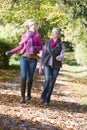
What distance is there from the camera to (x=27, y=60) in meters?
10.2

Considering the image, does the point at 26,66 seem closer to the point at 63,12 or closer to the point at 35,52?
the point at 35,52

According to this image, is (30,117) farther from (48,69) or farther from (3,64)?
(3,64)

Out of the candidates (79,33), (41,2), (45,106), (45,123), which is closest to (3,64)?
A: (79,33)

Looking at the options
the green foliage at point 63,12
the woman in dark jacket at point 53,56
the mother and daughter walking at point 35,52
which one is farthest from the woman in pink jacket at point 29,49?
the green foliage at point 63,12

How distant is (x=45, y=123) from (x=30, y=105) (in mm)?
1790

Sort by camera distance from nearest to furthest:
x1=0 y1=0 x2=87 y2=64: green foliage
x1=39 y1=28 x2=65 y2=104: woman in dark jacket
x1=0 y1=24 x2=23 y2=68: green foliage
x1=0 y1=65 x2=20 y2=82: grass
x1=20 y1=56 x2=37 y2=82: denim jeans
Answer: x1=20 y1=56 x2=37 y2=82: denim jeans, x1=39 y1=28 x2=65 y2=104: woman in dark jacket, x1=0 y1=65 x2=20 y2=82: grass, x1=0 y1=0 x2=87 y2=64: green foliage, x1=0 y1=24 x2=23 y2=68: green foliage

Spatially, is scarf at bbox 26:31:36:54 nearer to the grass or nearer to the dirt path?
the dirt path

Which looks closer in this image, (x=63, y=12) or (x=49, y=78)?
(x=49, y=78)

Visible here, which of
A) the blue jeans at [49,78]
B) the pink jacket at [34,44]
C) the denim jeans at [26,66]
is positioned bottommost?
the blue jeans at [49,78]

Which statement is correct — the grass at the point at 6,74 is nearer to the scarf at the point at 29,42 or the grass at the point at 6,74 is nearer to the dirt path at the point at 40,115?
the dirt path at the point at 40,115

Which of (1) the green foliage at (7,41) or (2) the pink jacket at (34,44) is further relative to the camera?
(1) the green foliage at (7,41)

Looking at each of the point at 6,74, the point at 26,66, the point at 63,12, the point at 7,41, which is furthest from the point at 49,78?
the point at 7,41

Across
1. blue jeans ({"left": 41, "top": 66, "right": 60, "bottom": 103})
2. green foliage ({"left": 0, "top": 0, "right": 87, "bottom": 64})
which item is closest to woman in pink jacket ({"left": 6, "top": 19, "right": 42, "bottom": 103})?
blue jeans ({"left": 41, "top": 66, "right": 60, "bottom": 103})

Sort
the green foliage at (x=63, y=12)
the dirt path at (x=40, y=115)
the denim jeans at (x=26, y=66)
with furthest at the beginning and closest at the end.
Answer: the green foliage at (x=63, y=12) < the denim jeans at (x=26, y=66) < the dirt path at (x=40, y=115)
